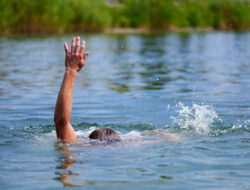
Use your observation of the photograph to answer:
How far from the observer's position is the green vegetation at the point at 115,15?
57938 millimetres

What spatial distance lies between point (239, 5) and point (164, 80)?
96.6 m

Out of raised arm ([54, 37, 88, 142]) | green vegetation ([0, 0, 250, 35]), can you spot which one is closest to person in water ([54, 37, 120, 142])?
raised arm ([54, 37, 88, 142])

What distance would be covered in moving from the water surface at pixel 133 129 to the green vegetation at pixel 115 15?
40164mm

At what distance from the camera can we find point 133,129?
901 centimetres

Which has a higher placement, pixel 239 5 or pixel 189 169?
pixel 239 5

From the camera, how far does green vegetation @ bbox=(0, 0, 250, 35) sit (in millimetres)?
57938

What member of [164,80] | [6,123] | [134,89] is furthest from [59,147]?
[164,80]

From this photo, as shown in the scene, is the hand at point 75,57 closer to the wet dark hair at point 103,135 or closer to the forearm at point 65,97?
the forearm at point 65,97

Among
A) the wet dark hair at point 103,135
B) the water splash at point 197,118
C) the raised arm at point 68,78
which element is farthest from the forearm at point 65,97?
the water splash at point 197,118

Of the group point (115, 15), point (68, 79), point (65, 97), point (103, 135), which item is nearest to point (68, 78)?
point (68, 79)

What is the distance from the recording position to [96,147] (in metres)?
6.95

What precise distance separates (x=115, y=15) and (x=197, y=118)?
97.1m

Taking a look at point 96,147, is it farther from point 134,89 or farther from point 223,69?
point 223,69

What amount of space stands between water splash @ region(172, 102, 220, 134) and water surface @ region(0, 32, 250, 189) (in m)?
0.02
